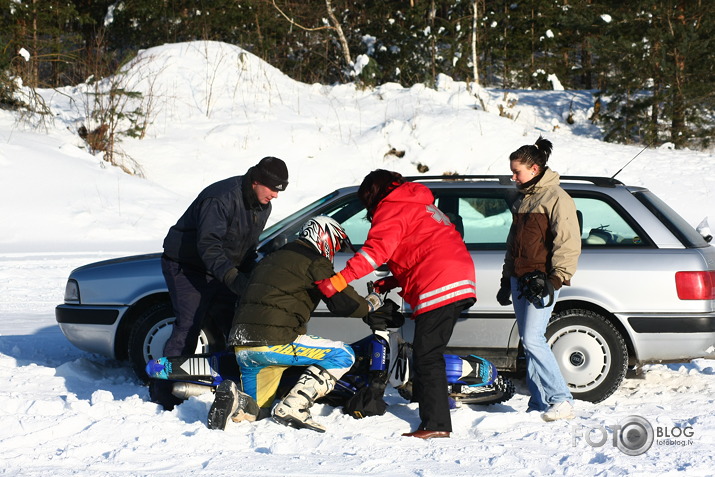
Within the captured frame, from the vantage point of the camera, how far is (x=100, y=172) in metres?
15.3

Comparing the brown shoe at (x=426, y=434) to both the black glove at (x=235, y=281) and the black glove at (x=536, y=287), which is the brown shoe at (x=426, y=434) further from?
the black glove at (x=235, y=281)

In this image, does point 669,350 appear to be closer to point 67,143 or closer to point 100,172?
point 100,172

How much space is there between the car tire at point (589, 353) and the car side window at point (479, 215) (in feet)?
2.25

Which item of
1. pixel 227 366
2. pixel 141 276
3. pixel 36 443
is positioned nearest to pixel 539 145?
pixel 227 366

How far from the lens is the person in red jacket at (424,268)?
453 centimetres

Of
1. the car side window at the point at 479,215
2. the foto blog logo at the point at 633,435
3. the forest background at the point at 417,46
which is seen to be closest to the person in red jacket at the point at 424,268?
the foto blog logo at the point at 633,435

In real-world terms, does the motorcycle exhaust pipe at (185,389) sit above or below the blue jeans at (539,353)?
below

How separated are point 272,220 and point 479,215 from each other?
912 cm

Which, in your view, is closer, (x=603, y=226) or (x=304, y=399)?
(x=304, y=399)

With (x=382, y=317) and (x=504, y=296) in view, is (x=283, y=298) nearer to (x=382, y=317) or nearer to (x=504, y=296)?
(x=382, y=317)

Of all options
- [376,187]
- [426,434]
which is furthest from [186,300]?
[426,434]

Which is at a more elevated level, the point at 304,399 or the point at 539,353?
the point at 539,353

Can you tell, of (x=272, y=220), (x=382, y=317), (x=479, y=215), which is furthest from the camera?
(x=272, y=220)

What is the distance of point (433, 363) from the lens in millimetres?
4609
